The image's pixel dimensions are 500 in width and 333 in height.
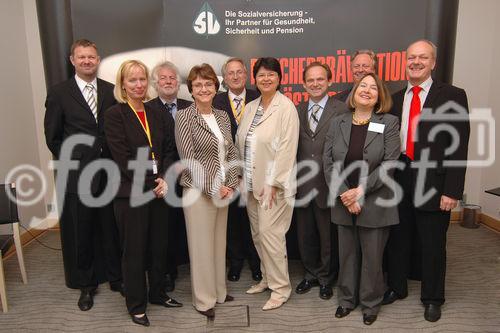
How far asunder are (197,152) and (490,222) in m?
3.80

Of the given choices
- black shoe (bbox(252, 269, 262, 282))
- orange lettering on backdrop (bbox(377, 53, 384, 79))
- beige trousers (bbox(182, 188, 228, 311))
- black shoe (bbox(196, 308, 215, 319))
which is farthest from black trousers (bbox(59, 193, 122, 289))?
orange lettering on backdrop (bbox(377, 53, 384, 79))

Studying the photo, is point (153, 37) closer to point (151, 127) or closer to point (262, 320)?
point (151, 127)

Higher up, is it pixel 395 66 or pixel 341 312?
pixel 395 66

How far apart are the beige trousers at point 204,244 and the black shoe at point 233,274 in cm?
49

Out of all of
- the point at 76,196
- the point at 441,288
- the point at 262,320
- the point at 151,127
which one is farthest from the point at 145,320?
the point at 441,288

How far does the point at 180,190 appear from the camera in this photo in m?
2.84

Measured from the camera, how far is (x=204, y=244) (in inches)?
101

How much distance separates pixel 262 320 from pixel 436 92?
→ 1896 mm

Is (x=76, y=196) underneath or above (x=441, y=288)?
above

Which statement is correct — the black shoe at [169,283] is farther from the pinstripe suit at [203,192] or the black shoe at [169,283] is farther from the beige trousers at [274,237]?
the beige trousers at [274,237]

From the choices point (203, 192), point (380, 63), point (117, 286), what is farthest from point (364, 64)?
point (117, 286)

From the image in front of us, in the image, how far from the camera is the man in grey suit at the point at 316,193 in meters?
2.71

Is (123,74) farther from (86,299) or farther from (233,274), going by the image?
(233,274)

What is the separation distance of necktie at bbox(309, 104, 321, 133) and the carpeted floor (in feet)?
4.23
